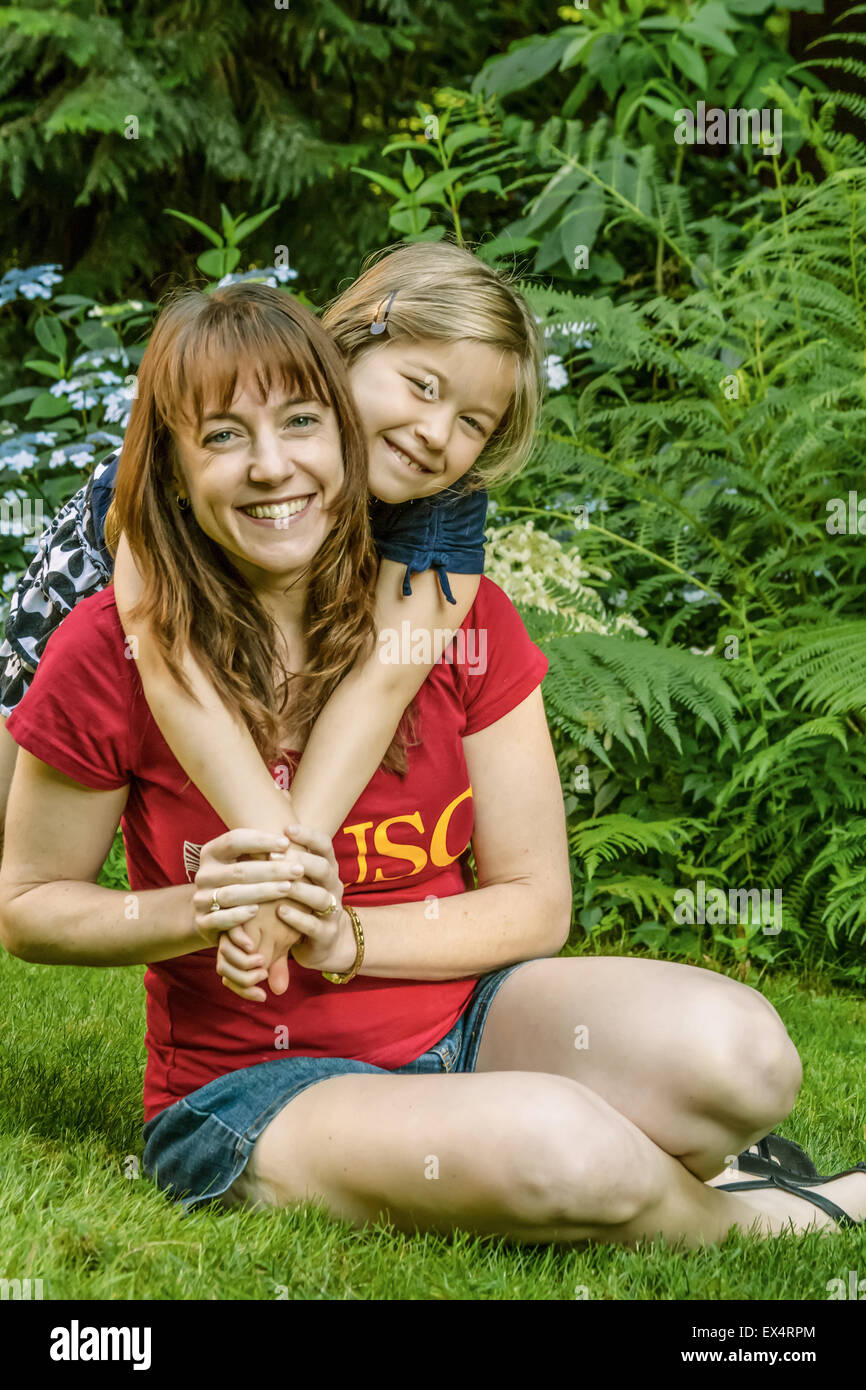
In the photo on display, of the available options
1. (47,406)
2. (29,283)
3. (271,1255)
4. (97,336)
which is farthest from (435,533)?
(29,283)

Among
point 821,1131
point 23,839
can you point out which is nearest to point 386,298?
point 23,839

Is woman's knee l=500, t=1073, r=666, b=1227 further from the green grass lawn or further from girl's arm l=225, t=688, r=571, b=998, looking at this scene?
girl's arm l=225, t=688, r=571, b=998

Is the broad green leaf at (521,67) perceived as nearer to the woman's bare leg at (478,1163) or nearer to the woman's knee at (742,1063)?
the woman's knee at (742,1063)

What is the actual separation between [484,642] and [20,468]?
2.69 m

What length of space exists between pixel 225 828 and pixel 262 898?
24 centimetres

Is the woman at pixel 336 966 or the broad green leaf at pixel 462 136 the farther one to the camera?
the broad green leaf at pixel 462 136

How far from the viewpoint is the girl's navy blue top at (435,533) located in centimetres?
Result: 214

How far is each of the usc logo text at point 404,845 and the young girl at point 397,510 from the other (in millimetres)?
110

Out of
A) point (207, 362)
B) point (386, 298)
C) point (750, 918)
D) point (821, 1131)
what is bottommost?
point (821, 1131)

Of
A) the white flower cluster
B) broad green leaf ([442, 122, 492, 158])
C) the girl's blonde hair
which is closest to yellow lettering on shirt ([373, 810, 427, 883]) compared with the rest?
the girl's blonde hair

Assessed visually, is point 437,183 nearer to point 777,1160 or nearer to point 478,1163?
point 777,1160

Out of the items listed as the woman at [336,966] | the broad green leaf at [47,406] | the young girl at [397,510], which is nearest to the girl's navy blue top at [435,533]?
the young girl at [397,510]

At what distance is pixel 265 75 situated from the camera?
5625mm
